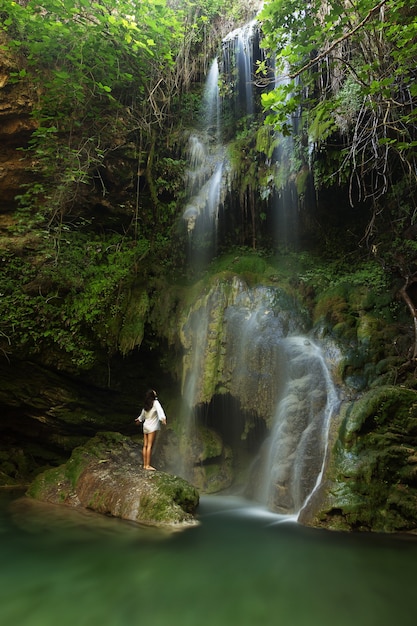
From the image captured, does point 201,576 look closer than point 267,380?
Yes

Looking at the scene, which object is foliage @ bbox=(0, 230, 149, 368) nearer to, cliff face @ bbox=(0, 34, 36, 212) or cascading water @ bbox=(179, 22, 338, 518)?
cliff face @ bbox=(0, 34, 36, 212)

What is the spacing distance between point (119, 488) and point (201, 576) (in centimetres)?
206

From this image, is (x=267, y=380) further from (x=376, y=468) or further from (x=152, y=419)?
(x=376, y=468)

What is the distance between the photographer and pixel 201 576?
3268 millimetres

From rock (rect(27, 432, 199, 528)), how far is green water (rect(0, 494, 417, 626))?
246mm

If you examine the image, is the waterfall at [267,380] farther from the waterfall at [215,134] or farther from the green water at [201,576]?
the waterfall at [215,134]

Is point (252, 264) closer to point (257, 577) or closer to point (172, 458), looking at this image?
point (172, 458)

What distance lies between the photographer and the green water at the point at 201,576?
104 inches

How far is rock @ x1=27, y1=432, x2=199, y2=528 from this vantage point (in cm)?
460

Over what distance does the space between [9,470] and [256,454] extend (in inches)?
173

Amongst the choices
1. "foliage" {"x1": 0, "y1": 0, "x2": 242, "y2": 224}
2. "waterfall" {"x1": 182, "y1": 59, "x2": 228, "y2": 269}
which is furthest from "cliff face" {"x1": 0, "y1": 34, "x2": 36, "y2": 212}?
"waterfall" {"x1": 182, "y1": 59, "x2": 228, "y2": 269}

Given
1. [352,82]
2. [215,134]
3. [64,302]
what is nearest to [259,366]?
[64,302]

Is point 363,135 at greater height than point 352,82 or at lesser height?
lesser

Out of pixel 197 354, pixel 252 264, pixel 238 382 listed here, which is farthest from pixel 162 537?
pixel 252 264
